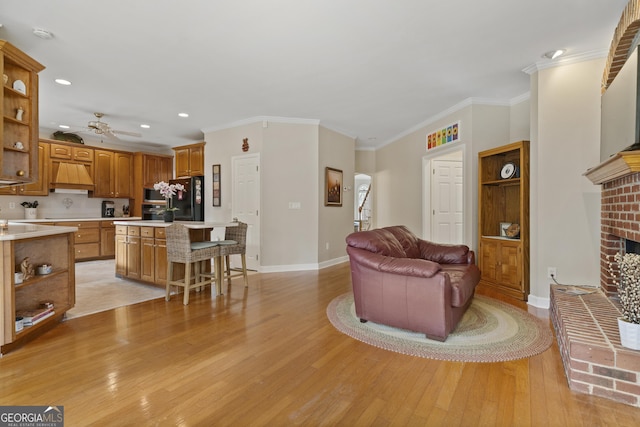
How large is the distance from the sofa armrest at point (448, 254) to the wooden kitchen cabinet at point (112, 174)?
6.49m

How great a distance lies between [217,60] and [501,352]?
3676 mm

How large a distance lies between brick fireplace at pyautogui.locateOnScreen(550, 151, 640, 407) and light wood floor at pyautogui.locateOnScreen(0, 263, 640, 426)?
0.10m

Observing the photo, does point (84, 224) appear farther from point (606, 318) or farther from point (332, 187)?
point (606, 318)

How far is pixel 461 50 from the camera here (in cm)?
301

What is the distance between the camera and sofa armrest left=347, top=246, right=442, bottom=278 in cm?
238

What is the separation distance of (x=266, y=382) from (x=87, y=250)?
5.94 meters

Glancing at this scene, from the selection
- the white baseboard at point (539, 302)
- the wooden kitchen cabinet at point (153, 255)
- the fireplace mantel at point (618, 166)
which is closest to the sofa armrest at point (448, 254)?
the white baseboard at point (539, 302)

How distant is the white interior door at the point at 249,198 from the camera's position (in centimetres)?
518

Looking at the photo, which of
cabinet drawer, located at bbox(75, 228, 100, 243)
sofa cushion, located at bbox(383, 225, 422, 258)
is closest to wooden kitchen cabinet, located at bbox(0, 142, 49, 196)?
cabinet drawer, located at bbox(75, 228, 100, 243)

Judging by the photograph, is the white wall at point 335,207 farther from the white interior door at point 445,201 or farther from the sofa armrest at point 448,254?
the sofa armrest at point 448,254

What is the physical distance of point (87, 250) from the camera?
6.05m

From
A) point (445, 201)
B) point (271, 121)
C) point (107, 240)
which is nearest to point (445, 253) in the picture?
point (445, 201)

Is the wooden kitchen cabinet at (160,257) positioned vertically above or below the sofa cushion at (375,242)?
below

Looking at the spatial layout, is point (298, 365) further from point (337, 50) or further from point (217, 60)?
point (217, 60)
